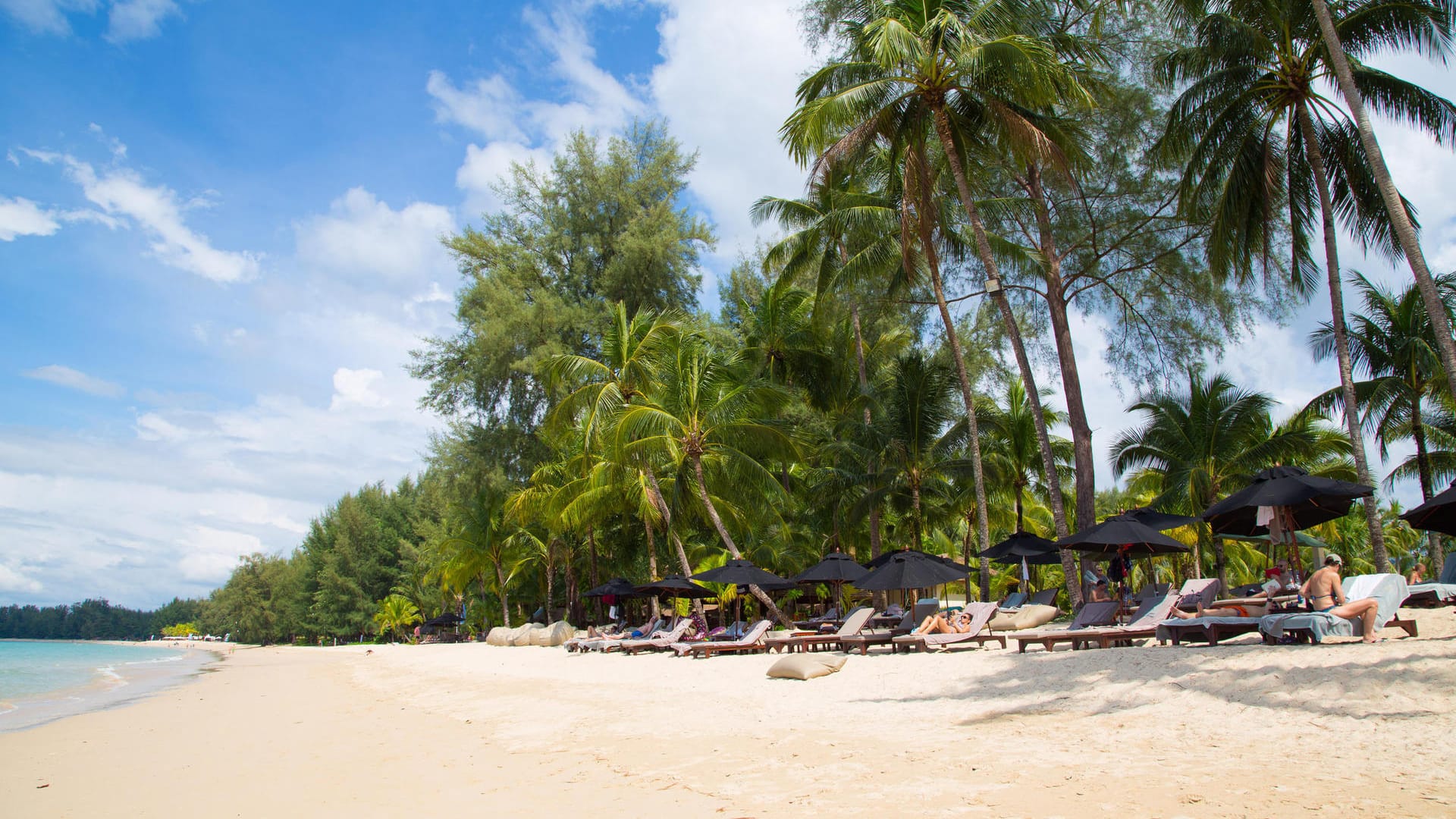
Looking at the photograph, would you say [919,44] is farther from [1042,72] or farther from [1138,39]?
[1138,39]

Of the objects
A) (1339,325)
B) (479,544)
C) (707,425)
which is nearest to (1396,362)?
(1339,325)

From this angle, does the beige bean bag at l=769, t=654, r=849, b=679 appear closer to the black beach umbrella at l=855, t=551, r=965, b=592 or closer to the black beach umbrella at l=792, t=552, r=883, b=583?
the black beach umbrella at l=855, t=551, r=965, b=592

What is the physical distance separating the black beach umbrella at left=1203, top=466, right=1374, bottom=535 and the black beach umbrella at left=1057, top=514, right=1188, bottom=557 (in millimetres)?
703

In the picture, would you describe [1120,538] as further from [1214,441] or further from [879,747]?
[1214,441]

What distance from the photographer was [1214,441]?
20703 mm

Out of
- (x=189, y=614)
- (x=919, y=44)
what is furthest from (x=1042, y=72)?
(x=189, y=614)

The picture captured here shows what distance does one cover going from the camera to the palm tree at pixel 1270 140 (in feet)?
41.4

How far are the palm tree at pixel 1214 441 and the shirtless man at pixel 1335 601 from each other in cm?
1197

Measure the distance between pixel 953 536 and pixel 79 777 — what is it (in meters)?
30.9

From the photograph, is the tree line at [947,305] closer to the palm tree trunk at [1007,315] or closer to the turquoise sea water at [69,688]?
the palm tree trunk at [1007,315]

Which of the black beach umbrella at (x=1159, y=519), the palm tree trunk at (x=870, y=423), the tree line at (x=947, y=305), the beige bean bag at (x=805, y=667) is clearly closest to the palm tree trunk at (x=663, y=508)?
A: the tree line at (x=947, y=305)

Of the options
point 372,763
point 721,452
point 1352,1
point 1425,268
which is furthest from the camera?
point 721,452

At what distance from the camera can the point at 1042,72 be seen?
42.9 feet

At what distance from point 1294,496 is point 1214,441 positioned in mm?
11517
